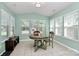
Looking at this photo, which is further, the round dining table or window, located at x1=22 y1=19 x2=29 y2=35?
window, located at x1=22 y1=19 x2=29 y2=35

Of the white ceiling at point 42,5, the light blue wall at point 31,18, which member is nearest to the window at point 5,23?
the white ceiling at point 42,5

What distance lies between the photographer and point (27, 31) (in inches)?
327

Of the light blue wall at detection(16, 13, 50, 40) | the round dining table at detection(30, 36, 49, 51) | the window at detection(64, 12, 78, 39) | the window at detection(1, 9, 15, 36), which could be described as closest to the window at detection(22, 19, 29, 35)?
the light blue wall at detection(16, 13, 50, 40)

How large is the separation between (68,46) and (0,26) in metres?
3.02

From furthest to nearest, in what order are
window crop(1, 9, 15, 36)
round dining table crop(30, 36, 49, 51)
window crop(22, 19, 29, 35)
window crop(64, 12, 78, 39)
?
window crop(22, 19, 29, 35) < round dining table crop(30, 36, 49, 51) < window crop(64, 12, 78, 39) < window crop(1, 9, 15, 36)

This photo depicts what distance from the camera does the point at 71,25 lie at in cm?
488

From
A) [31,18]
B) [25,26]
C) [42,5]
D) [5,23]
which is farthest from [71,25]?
[25,26]

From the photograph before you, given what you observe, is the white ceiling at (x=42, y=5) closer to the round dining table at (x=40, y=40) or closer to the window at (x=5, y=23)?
the window at (x=5, y=23)

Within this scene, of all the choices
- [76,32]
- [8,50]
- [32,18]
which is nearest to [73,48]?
[76,32]

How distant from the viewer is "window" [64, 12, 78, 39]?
14.7 feet

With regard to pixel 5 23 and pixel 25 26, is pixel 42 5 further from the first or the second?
pixel 25 26

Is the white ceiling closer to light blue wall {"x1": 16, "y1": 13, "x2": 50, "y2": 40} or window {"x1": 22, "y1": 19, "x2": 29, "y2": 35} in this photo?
light blue wall {"x1": 16, "y1": 13, "x2": 50, "y2": 40}

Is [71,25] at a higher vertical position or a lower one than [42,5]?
lower

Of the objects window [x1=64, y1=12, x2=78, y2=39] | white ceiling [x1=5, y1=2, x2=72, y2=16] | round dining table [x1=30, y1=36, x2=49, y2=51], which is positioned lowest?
round dining table [x1=30, y1=36, x2=49, y2=51]
